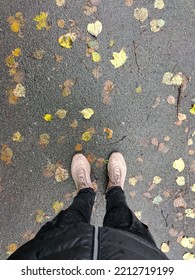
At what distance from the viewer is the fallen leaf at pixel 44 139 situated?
243 centimetres

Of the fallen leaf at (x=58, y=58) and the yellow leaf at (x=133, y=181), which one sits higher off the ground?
the fallen leaf at (x=58, y=58)

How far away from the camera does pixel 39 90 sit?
2.38 m

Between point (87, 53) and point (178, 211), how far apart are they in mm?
1429

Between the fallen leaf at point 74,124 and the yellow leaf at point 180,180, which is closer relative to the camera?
the fallen leaf at point 74,124

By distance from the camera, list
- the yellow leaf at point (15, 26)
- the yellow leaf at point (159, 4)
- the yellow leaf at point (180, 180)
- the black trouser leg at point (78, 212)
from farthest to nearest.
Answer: the yellow leaf at point (180, 180), the yellow leaf at point (159, 4), the yellow leaf at point (15, 26), the black trouser leg at point (78, 212)

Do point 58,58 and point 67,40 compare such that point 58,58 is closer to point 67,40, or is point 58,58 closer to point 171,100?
point 67,40

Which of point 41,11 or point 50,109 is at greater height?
point 41,11

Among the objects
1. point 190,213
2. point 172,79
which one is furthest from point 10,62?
point 190,213

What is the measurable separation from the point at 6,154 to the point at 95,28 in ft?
3.67

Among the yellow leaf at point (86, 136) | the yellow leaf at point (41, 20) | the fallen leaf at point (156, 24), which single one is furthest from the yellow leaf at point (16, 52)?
the fallen leaf at point (156, 24)

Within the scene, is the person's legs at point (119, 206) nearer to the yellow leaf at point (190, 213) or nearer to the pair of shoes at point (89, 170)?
the pair of shoes at point (89, 170)

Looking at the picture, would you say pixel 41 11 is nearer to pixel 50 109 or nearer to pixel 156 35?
pixel 50 109

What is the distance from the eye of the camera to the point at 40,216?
254cm
